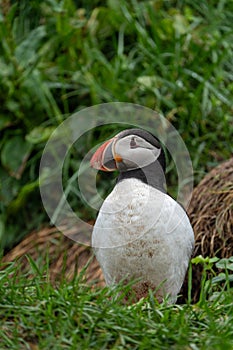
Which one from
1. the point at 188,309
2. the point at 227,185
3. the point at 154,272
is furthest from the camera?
the point at 227,185

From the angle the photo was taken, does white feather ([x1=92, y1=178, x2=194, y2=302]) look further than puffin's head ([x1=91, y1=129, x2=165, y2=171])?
No

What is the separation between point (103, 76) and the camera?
6.11 metres

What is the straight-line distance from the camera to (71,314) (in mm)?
2795

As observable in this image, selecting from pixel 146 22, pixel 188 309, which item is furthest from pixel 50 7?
pixel 188 309

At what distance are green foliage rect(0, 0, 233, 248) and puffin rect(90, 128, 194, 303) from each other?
6.06 ft

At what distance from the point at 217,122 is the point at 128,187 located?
7.66 ft

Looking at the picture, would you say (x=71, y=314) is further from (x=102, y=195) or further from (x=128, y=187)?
(x=102, y=195)

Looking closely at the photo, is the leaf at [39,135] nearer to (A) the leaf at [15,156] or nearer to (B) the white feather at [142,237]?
(A) the leaf at [15,156]

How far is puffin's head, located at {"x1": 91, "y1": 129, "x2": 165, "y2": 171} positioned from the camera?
3.89 m

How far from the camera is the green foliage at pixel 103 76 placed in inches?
234

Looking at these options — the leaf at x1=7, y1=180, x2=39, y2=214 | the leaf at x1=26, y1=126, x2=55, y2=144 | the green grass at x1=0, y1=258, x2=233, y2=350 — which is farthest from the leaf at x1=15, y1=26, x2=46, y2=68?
the green grass at x1=0, y1=258, x2=233, y2=350

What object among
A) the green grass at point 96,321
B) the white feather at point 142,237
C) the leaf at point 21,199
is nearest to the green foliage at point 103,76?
the leaf at point 21,199

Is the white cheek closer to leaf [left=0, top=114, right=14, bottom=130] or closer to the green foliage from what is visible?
the green foliage

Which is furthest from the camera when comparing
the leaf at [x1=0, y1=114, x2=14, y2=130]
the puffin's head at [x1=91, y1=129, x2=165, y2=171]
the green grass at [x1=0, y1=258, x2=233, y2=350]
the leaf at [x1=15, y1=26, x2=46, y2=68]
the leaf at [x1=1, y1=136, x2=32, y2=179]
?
the leaf at [x1=15, y1=26, x2=46, y2=68]
